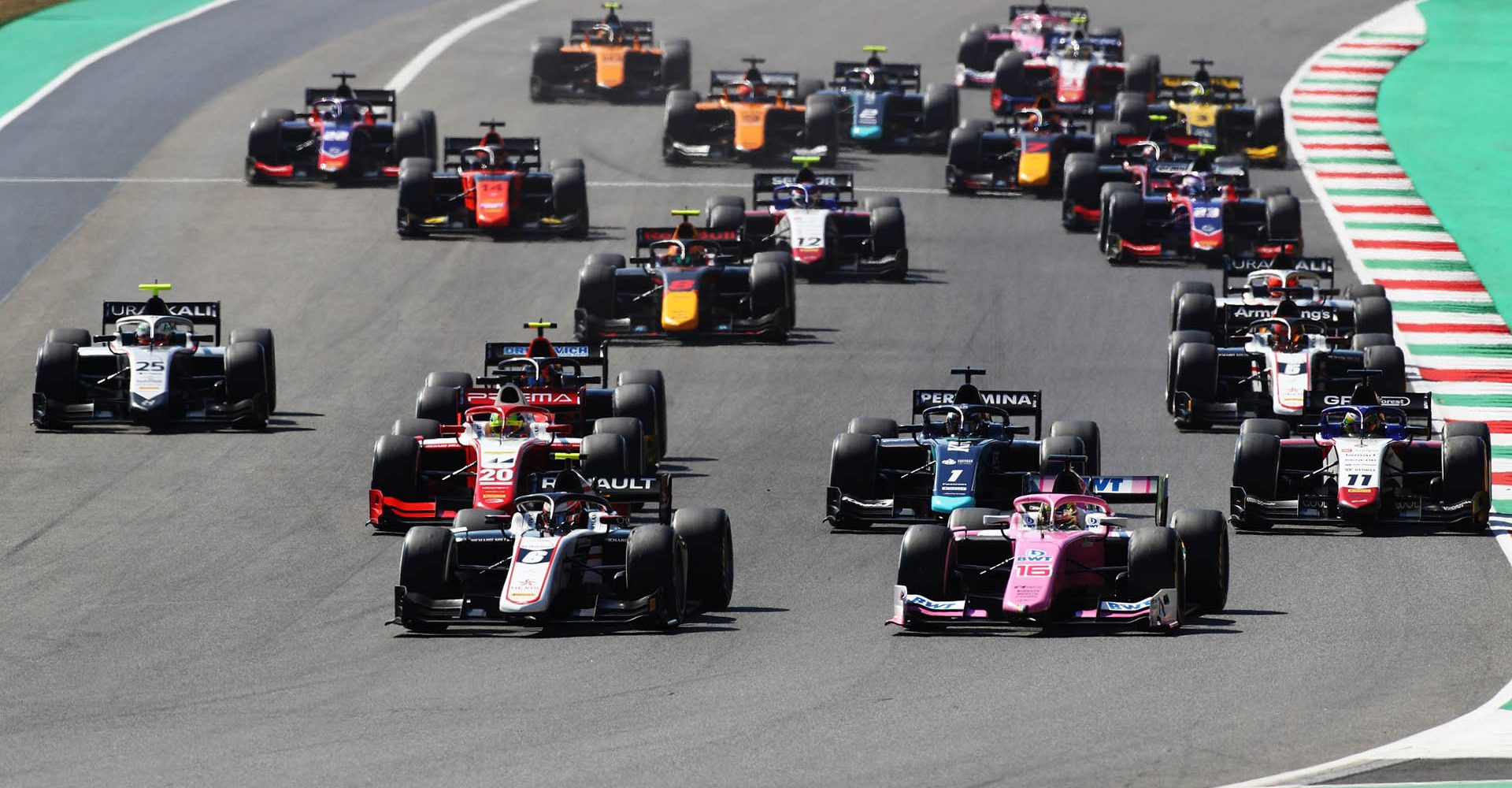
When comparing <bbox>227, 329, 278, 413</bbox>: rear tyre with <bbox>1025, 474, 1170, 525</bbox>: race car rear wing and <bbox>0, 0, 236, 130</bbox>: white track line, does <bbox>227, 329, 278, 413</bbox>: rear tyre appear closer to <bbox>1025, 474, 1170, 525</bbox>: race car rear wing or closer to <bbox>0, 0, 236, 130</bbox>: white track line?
<bbox>1025, 474, 1170, 525</bbox>: race car rear wing

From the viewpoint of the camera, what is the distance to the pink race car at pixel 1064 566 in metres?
25.3

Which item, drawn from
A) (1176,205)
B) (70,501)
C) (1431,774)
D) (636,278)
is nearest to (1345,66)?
(1176,205)

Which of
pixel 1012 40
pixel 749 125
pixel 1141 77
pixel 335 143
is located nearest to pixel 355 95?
pixel 335 143

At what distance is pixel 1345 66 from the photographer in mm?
63938

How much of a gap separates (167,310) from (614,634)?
1300cm

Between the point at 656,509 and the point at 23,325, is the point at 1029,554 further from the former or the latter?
the point at 23,325

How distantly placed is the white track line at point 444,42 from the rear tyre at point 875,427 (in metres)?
28.8

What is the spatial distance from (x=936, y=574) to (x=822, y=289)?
1987cm

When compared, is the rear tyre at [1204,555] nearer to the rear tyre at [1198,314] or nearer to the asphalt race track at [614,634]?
the asphalt race track at [614,634]

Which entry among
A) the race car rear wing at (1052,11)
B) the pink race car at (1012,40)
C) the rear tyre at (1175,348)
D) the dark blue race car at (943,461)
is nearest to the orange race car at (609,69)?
the pink race car at (1012,40)

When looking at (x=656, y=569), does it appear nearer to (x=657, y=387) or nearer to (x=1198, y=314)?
(x=657, y=387)

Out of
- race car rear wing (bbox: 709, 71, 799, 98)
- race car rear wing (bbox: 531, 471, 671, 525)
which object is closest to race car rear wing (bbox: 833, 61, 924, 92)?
race car rear wing (bbox: 709, 71, 799, 98)

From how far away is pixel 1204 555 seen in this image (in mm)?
25781

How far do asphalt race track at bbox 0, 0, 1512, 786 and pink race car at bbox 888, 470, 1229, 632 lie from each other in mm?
384
